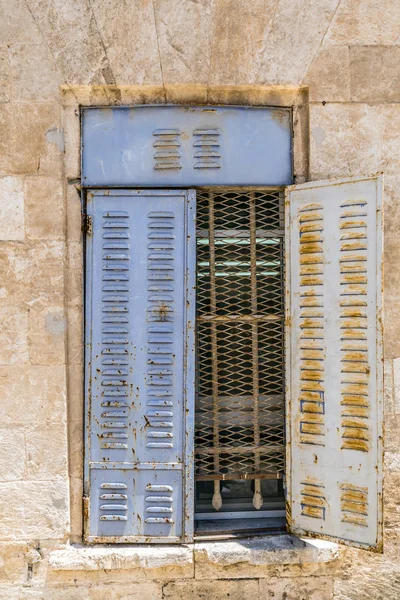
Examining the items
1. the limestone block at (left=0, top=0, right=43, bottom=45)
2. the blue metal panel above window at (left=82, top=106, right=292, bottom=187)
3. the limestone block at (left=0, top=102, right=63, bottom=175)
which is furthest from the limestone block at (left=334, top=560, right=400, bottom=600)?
the limestone block at (left=0, top=0, right=43, bottom=45)

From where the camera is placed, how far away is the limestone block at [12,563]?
323cm

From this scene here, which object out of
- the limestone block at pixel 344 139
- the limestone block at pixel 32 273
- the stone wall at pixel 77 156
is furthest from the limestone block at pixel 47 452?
the limestone block at pixel 344 139

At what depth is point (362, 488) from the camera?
299cm

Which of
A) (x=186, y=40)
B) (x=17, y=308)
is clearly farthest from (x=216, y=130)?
(x=17, y=308)

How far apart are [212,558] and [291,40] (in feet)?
11.3

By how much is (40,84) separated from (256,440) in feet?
9.15

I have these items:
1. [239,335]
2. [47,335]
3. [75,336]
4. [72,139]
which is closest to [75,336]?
[75,336]

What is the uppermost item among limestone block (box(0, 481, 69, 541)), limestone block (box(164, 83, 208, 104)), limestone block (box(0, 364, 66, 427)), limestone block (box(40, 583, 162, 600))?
limestone block (box(164, 83, 208, 104))

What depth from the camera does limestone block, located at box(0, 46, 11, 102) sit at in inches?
128

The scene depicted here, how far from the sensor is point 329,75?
129 inches

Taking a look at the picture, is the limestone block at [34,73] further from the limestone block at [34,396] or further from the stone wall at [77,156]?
the limestone block at [34,396]

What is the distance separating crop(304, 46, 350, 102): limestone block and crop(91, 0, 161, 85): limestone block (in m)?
1.03

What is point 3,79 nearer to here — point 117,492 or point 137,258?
point 137,258

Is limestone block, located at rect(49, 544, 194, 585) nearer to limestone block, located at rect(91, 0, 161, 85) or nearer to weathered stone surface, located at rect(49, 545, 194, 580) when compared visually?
weathered stone surface, located at rect(49, 545, 194, 580)
